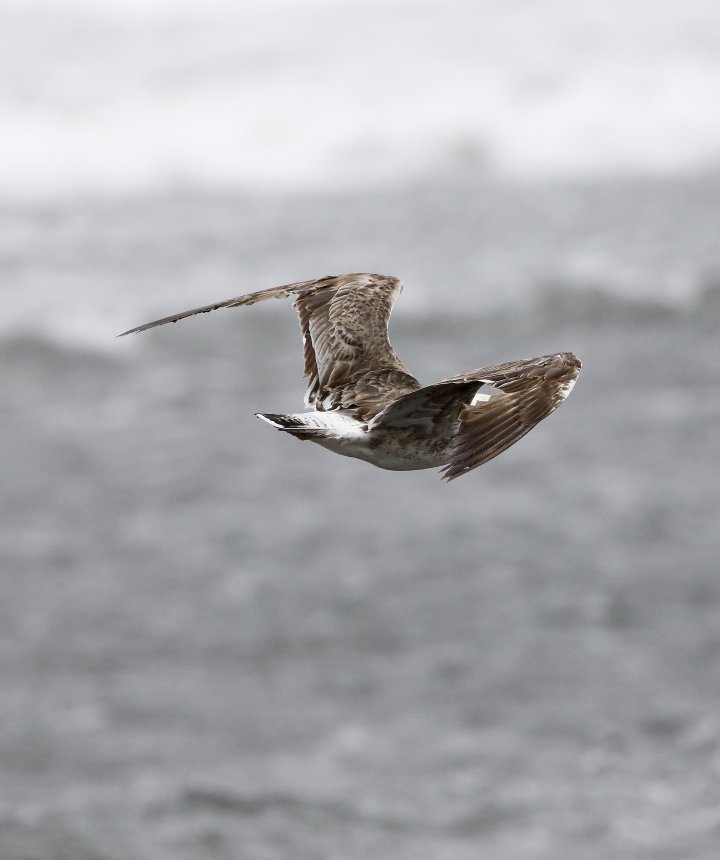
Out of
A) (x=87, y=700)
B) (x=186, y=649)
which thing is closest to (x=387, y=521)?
(x=186, y=649)

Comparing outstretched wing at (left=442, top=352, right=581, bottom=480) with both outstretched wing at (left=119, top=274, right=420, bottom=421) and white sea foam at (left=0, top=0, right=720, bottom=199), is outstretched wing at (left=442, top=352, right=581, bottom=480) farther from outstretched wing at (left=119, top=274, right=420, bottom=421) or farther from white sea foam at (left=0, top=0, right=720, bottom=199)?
white sea foam at (left=0, top=0, right=720, bottom=199)

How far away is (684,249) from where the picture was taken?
29109 mm

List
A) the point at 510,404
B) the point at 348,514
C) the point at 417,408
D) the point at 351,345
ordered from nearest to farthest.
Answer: the point at 510,404 < the point at 417,408 < the point at 351,345 < the point at 348,514

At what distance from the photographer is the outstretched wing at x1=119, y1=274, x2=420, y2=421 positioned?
9.95 meters

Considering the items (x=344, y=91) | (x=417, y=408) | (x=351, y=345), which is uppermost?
(x=344, y=91)

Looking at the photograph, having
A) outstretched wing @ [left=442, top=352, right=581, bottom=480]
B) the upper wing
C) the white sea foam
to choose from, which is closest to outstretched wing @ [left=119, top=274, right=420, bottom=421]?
the upper wing

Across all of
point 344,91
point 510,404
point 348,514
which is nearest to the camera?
point 510,404

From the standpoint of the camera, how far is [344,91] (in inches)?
1436

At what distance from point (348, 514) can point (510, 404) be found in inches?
573

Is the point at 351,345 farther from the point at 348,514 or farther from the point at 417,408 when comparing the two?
the point at 348,514

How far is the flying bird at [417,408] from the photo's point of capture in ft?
27.8

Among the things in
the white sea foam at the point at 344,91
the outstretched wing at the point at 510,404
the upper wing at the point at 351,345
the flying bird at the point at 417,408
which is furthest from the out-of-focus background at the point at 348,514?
the outstretched wing at the point at 510,404

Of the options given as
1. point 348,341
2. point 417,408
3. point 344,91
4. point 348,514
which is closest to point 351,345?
point 348,341

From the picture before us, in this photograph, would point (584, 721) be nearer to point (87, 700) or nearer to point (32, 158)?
point (87, 700)
